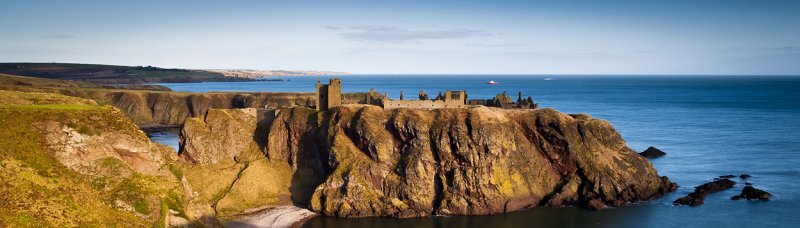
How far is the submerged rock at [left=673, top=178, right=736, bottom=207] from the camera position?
269 ft

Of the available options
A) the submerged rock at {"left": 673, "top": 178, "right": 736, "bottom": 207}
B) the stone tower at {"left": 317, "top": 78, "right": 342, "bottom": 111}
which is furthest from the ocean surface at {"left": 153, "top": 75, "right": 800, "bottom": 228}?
the stone tower at {"left": 317, "top": 78, "right": 342, "bottom": 111}

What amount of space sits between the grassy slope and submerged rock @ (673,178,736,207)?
61.2 m

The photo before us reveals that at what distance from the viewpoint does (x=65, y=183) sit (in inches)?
1847

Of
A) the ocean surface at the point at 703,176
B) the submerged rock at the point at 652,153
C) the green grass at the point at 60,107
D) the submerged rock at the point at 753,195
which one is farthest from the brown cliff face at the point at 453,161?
the green grass at the point at 60,107

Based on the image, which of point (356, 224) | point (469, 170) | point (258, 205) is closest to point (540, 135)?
point (469, 170)

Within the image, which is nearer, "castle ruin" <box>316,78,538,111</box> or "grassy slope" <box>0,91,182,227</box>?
"grassy slope" <box>0,91,182,227</box>

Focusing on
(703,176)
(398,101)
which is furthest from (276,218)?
(703,176)

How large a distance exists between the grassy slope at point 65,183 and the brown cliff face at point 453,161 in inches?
1148

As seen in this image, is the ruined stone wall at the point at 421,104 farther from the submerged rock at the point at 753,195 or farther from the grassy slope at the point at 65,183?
the grassy slope at the point at 65,183

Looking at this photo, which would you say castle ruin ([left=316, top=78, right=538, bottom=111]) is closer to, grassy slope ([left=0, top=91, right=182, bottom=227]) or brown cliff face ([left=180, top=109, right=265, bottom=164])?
brown cliff face ([left=180, top=109, right=265, bottom=164])

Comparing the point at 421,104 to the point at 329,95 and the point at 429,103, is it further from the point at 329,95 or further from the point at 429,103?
the point at 329,95

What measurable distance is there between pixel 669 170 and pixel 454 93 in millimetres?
37732

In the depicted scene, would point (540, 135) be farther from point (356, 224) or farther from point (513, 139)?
point (356, 224)

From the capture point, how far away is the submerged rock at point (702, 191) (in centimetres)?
8188
